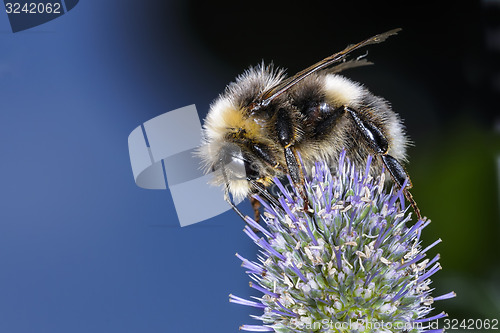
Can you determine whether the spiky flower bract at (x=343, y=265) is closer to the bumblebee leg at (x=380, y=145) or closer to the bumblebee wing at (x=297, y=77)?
the bumblebee leg at (x=380, y=145)

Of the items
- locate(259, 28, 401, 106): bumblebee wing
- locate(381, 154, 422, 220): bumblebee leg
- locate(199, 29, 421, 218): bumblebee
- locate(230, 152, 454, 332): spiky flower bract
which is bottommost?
locate(230, 152, 454, 332): spiky flower bract

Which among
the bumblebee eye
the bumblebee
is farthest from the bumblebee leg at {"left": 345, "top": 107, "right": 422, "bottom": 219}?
the bumblebee eye

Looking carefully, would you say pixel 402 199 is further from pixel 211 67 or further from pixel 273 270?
pixel 211 67

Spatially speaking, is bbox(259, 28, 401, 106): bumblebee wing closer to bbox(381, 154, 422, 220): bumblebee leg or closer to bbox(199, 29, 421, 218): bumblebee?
bbox(199, 29, 421, 218): bumblebee

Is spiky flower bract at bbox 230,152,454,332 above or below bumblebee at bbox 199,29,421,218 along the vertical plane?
below

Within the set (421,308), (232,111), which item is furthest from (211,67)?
(421,308)

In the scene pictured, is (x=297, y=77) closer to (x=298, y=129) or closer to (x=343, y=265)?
(x=298, y=129)

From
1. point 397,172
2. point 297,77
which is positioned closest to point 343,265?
point 397,172
